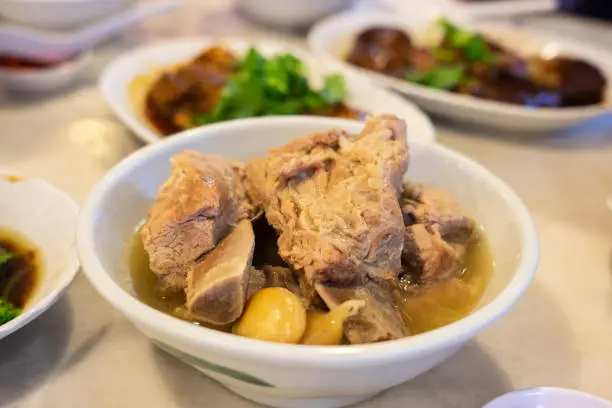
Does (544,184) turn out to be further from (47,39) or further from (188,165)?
(47,39)

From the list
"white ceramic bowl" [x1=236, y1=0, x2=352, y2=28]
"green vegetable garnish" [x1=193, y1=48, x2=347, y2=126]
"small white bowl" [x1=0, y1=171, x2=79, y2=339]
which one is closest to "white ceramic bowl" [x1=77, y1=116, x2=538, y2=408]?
"small white bowl" [x1=0, y1=171, x2=79, y2=339]

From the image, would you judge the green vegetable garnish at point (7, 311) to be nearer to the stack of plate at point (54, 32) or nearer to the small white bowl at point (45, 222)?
the small white bowl at point (45, 222)

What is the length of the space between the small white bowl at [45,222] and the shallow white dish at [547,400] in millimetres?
929

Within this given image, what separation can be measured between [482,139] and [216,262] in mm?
1607

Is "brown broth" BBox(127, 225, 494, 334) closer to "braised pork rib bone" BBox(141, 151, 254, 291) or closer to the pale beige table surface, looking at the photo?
"braised pork rib bone" BBox(141, 151, 254, 291)

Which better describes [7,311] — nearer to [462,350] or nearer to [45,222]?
[45,222]

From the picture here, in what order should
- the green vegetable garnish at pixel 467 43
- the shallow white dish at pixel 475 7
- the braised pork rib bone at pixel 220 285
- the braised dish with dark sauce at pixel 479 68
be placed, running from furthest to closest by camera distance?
the shallow white dish at pixel 475 7
the green vegetable garnish at pixel 467 43
the braised dish with dark sauce at pixel 479 68
the braised pork rib bone at pixel 220 285

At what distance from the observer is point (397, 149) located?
1.18 meters

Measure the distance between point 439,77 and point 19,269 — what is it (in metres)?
1.86

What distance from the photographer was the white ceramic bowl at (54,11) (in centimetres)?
248

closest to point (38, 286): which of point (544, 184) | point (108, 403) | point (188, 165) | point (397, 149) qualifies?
point (108, 403)

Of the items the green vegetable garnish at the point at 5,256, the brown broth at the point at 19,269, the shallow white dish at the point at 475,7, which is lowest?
the shallow white dish at the point at 475,7

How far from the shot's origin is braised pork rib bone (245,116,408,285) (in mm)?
1056

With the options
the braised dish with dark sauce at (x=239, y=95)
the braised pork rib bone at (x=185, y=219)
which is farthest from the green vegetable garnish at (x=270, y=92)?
the braised pork rib bone at (x=185, y=219)
